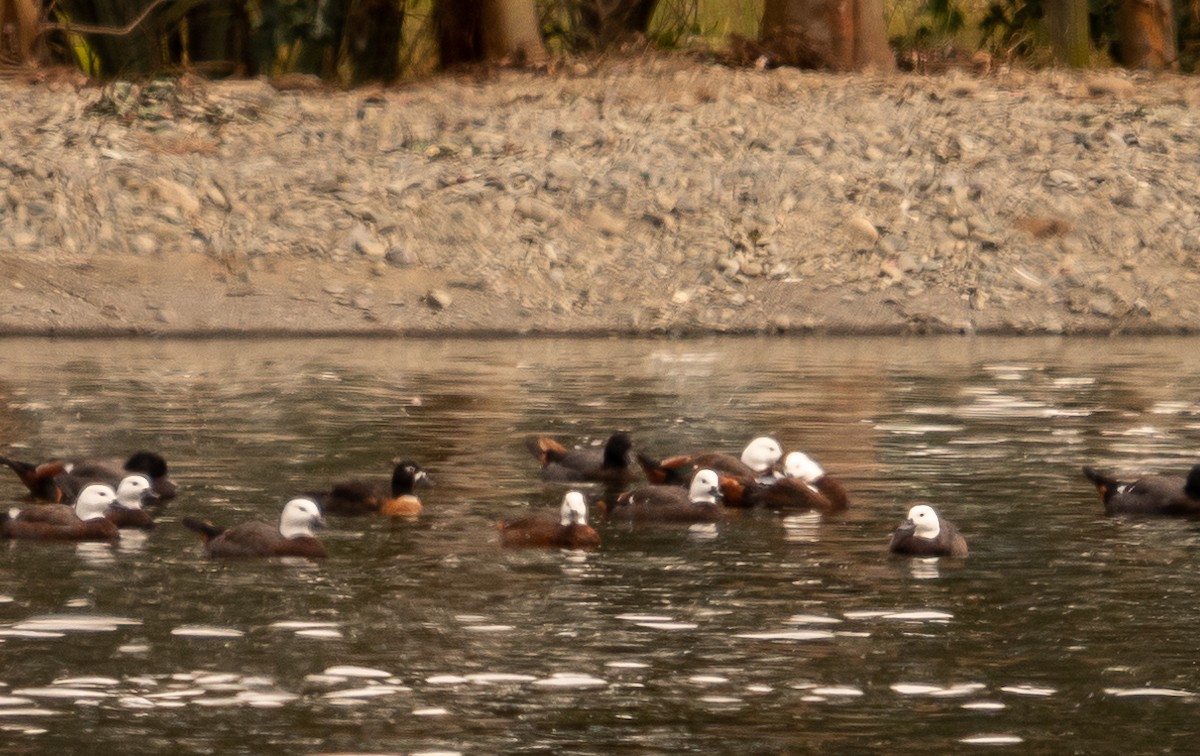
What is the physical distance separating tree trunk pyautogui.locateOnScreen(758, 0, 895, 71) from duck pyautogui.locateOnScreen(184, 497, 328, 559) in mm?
24688

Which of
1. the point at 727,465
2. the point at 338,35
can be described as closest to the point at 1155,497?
the point at 727,465

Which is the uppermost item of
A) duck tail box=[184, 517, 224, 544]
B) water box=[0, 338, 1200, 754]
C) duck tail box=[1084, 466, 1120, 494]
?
duck tail box=[184, 517, 224, 544]

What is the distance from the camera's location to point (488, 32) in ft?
123

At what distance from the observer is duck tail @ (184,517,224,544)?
13.0 m

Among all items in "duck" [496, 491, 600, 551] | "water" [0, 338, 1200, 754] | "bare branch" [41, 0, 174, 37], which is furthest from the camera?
"bare branch" [41, 0, 174, 37]

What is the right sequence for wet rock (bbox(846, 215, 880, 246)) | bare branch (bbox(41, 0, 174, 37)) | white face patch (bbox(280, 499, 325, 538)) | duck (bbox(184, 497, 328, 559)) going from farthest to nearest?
1. bare branch (bbox(41, 0, 174, 37))
2. wet rock (bbox(846, 215, 880, 246))
3. white face patch (bbox(280, 499, 325, 538))
4. duck (bbox(184, 497, 328, 559))

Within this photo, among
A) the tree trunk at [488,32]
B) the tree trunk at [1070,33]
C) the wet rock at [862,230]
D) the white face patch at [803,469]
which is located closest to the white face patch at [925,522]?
the white face patch at [803,469]

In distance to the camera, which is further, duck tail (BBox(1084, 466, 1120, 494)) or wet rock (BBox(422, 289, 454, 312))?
wet rock (BBox(422, 289, 454, 312))

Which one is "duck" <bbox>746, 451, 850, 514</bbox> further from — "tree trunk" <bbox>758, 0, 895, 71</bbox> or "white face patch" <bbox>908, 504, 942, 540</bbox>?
"tree trunk" <bbox>758, 0, 895, 71</bbox>

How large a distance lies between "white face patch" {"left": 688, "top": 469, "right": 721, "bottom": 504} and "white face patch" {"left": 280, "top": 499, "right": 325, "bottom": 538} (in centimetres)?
236

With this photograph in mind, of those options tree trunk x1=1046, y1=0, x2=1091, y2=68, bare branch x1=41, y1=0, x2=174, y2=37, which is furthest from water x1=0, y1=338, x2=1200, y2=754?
tree trunk x1=1046, y1=0, x2=1091, y2=68

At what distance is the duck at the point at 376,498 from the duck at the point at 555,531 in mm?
1371

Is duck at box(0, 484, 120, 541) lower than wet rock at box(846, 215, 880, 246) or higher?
lower

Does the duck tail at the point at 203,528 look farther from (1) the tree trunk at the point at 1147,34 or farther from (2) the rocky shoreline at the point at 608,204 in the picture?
(1) the tree trunk at the point at 1147,34
